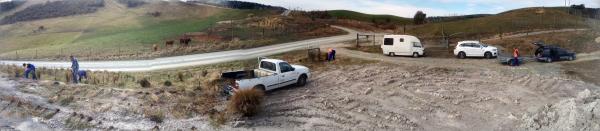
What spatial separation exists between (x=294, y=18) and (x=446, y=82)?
3737mm

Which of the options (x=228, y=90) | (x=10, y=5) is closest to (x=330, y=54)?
(x=228, y=90)

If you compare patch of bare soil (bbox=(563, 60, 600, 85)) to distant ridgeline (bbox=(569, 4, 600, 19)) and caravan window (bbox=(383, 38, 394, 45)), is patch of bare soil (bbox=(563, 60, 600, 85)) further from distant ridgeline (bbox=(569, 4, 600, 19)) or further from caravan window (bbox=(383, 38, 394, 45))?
caravan window (bbox=(383, 38, 394, 45))

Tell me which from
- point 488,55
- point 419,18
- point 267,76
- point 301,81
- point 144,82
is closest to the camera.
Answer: point 144,82

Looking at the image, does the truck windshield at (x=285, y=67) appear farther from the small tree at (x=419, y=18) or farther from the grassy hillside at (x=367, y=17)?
the small tree at (x=419, y=18)

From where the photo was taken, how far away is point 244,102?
1210 cm

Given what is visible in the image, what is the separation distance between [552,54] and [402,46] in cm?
383

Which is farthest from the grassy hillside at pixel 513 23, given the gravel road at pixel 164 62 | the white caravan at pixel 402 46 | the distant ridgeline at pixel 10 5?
the distant ridgeline at pixel 10 5

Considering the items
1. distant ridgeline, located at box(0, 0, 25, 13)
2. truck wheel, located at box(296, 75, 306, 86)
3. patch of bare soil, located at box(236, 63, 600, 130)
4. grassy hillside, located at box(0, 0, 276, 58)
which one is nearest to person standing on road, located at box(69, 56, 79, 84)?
grassy hillside, located at box(0, 0, 276, 58)

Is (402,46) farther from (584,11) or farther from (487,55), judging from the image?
(584,11)

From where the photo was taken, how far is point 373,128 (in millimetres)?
12156

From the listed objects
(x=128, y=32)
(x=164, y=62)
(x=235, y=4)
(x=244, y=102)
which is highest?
(x=235, y=4)

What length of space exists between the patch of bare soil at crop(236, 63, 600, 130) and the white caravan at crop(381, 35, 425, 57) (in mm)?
1619

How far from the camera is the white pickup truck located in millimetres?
12609

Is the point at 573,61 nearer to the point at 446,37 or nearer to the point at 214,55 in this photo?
the point at 446,37
